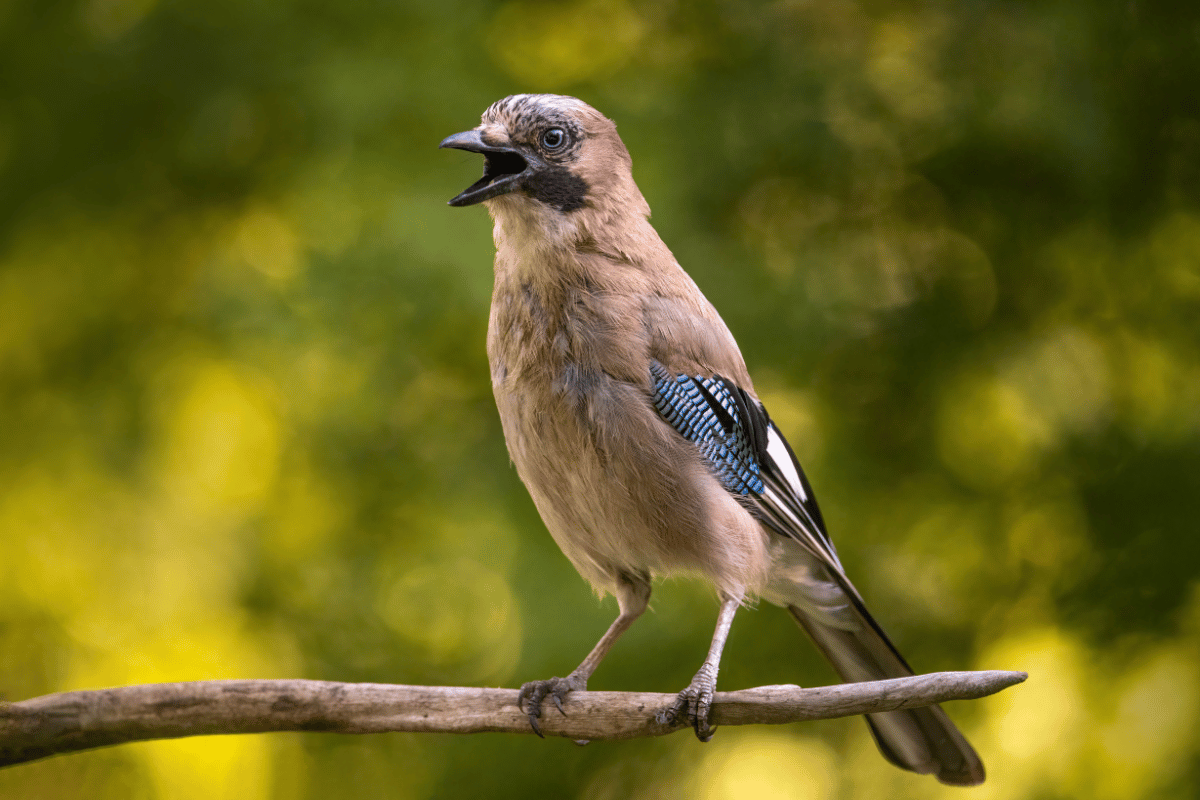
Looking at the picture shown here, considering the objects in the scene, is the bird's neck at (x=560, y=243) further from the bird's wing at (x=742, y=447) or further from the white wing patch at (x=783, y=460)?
the white wing patch at (x=783, y=460)

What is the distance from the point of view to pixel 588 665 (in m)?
2.00

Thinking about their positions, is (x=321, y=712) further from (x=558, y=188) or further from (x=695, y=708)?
(x=558, y=188)

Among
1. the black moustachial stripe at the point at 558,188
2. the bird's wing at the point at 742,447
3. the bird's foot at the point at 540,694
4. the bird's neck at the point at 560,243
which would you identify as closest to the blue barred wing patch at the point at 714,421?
the bird's wing at the point at 742,447

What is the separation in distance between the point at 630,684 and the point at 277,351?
1434mm

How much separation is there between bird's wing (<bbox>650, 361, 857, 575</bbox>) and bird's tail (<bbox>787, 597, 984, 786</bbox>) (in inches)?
8.3

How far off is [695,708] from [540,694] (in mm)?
316

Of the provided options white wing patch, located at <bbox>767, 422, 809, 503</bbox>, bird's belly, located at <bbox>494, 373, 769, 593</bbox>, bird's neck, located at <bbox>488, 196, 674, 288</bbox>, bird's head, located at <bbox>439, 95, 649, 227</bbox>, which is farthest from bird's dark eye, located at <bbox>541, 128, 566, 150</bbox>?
white wing patch, located at <bbox>767, 422, 809, 503</bbox>

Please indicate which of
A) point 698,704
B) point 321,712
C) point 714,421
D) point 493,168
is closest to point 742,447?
point 714,421

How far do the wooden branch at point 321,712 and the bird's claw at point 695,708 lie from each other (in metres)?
0.02

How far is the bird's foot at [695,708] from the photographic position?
175 cm

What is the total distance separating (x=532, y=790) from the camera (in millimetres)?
2939

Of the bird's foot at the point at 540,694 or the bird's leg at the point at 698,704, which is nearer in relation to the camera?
the bird's leg at the point at 698,704

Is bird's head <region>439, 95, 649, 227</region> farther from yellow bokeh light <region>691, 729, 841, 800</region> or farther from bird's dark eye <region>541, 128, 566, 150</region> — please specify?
yellow bokeh light <region>691, 729, 841, 800</region>

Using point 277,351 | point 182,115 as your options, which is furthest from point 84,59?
point 277,351
